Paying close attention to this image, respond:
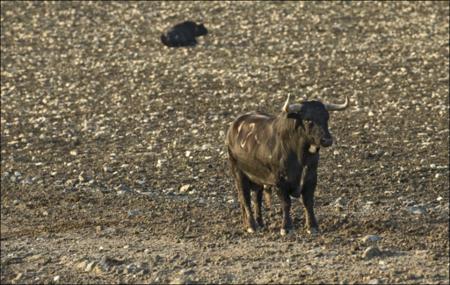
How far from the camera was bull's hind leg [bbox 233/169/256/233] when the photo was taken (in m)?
18.6

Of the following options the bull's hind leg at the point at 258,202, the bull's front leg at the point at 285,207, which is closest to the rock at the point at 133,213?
the bull's hind leg at the point at 258,202

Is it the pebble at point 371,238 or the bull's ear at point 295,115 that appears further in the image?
the bull's ear at point 295,115

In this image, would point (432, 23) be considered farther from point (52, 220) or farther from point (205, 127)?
point (52, 220)

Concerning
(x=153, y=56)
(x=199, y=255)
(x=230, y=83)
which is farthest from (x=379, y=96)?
(x=199, y=255)

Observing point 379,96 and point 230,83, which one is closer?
→ point 379,96

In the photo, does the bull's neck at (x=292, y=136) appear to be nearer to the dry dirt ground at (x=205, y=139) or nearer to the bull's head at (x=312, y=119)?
the bull's head at (x=312, y=119)

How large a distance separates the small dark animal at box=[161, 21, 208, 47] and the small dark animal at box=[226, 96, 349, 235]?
20.5m

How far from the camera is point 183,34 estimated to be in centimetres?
3956

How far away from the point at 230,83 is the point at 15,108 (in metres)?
5.76

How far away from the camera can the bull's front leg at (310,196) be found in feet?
58.6

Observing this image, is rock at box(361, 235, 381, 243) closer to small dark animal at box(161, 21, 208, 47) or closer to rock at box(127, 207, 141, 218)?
rock at box(127, 207, 141, 218)

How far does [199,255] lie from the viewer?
Result: 17047 millimetres

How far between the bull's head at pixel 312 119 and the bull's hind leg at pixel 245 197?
1527mm

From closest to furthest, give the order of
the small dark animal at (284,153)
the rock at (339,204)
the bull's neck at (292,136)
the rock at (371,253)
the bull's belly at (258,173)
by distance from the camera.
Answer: the rock at (371,253), the small dark animal at (284,153), the bull's neck at (292,136), the bull's belly at (258,173), the rock at (339,204)
